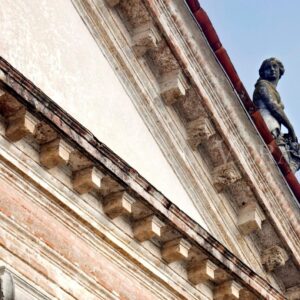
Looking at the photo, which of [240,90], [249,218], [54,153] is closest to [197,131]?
[240,90]

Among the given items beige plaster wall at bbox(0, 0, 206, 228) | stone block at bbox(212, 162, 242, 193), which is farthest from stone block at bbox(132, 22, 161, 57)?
stone block at bbox(212, 162, 242, 193)

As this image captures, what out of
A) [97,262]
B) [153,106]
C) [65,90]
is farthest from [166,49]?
[97,262]

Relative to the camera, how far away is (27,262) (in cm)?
1376

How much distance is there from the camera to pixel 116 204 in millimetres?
14977

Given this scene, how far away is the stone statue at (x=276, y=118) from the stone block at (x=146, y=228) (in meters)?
4.17

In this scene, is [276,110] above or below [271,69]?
below

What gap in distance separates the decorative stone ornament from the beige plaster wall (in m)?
1.07

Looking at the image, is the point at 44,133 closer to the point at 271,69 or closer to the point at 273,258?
the point at 273,258

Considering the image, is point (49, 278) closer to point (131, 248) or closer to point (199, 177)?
point (131, 248)

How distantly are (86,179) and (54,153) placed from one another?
0.49 m

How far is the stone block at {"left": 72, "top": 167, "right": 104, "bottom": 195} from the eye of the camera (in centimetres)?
1463

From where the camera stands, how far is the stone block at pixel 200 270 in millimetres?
15945

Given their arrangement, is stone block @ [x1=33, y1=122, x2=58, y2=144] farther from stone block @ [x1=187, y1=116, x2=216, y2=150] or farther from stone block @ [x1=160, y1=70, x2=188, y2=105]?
stone block @ [x1=187, y1=116, x2=216, y2=150]

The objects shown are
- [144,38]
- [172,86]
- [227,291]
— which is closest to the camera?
[227,291]
